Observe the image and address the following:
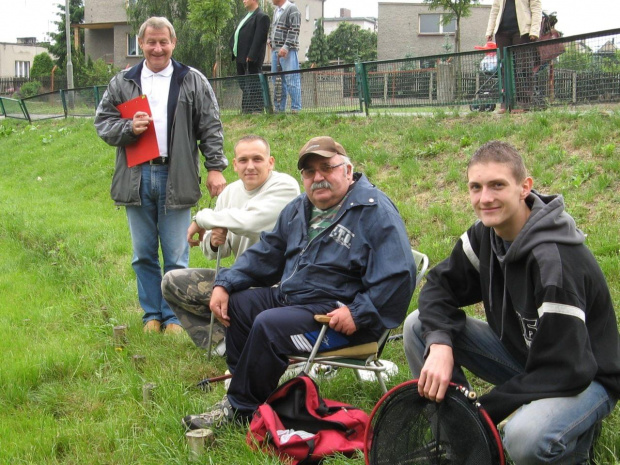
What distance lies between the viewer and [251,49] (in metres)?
13.1

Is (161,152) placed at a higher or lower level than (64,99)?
lower

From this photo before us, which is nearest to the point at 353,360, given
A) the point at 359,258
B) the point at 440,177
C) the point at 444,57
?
the point at 359,258

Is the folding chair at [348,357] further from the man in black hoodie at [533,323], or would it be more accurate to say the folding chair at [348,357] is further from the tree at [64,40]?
the tree at [64,40]

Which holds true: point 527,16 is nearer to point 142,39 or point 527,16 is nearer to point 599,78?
point 599,78

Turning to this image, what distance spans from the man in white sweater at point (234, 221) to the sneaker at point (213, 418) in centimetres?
124

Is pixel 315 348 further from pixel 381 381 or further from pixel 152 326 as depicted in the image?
pixel 152 326

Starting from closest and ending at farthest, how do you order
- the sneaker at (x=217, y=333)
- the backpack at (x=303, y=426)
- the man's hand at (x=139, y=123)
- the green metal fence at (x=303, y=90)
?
the backpack at (x=303, y=426)
the sneaker at (x=217, y=333)
the man's hand at (x=139, y=123)
the green metal fence at (x=303, y=90)

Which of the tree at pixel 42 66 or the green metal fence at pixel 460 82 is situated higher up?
the tree at pixel 42 66

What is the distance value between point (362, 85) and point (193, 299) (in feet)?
22.4

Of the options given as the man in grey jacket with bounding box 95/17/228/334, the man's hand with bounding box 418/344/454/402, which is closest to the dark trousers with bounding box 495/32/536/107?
the man in grey jacket with bounding box 95/17/228/334

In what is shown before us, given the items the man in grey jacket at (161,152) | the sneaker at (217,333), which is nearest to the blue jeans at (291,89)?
the man in grey jacket at (161,152)

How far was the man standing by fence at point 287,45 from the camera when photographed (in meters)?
12.0

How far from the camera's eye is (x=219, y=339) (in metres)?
5.22

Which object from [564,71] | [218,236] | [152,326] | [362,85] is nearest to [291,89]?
[362,85]
